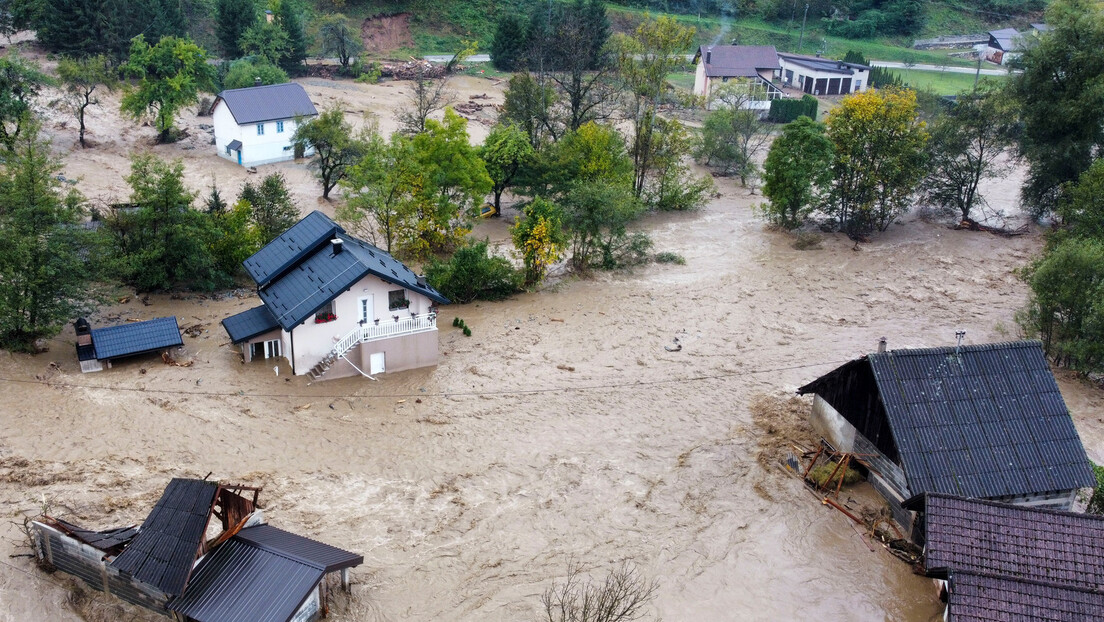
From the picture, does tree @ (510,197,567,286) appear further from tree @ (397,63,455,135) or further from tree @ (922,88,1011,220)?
tree @ (922,88,1011,220)

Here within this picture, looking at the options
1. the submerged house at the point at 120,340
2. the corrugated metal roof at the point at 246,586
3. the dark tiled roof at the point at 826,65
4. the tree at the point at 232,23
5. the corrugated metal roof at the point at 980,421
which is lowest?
the corrugated metal roof at the point at 246,586

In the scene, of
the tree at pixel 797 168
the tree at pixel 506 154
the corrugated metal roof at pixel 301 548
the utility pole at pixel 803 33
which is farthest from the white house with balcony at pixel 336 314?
the utility pole at pixel 803 33

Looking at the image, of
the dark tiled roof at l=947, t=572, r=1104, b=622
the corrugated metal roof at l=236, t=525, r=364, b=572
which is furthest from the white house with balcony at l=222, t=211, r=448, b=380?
the dark tiled roof at l=947, t=572, r=1104, b=622

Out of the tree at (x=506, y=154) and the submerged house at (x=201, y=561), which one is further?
the tree at (x=506, y=154)

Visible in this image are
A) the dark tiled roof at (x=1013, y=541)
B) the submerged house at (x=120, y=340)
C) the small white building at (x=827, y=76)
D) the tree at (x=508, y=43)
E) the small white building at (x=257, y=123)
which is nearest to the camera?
the dark tiled roof at (x=1013, y=541)

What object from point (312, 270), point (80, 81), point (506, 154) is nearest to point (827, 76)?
point (506, 154)

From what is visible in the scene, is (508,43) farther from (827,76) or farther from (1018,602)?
(1018,602)

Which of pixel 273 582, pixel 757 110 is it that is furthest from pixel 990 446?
pixel 757 110

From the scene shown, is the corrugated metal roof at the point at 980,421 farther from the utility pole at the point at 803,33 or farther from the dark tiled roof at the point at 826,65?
the utility pole at the point at 803,33
